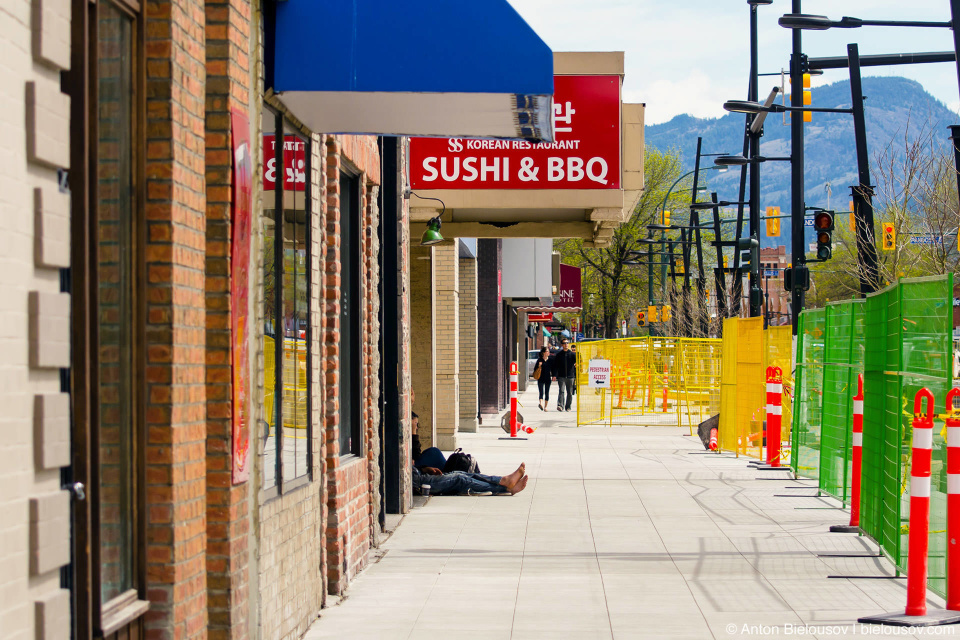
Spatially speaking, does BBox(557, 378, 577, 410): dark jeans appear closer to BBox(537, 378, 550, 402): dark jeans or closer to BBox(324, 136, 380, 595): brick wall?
BBox(537, 378, 550, 402): dark jeans

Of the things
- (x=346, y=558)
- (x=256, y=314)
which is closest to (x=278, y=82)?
(x=256, y=314)

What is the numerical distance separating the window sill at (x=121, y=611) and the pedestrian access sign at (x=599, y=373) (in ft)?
76.7

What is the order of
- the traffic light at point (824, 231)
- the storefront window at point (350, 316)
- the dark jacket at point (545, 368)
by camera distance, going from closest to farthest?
the storefront window at point (350, 316), the traffic light at point (824, 231), the dark jacket at point (545, 368)

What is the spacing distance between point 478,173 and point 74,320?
998 centimetres

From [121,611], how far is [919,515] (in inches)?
202

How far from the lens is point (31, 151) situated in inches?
134

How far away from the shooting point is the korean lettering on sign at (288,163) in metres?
6.33

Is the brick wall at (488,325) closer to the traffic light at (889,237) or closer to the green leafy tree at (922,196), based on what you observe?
the green leafy tree at (922,196)

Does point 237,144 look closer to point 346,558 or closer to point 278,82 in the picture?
point 278,82

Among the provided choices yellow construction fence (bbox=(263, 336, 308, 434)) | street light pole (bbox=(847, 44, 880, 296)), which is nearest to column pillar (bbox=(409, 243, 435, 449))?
street light pole (bbox=(847, 44, 880, 296))

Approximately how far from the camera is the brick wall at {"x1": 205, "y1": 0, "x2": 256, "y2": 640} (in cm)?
527

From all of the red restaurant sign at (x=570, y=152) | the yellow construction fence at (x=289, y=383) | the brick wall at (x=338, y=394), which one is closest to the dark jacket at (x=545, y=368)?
the red restaurant sign at (x=570, y=152)

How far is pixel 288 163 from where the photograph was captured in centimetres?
676

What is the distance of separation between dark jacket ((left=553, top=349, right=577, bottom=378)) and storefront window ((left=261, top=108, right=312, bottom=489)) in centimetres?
2374
